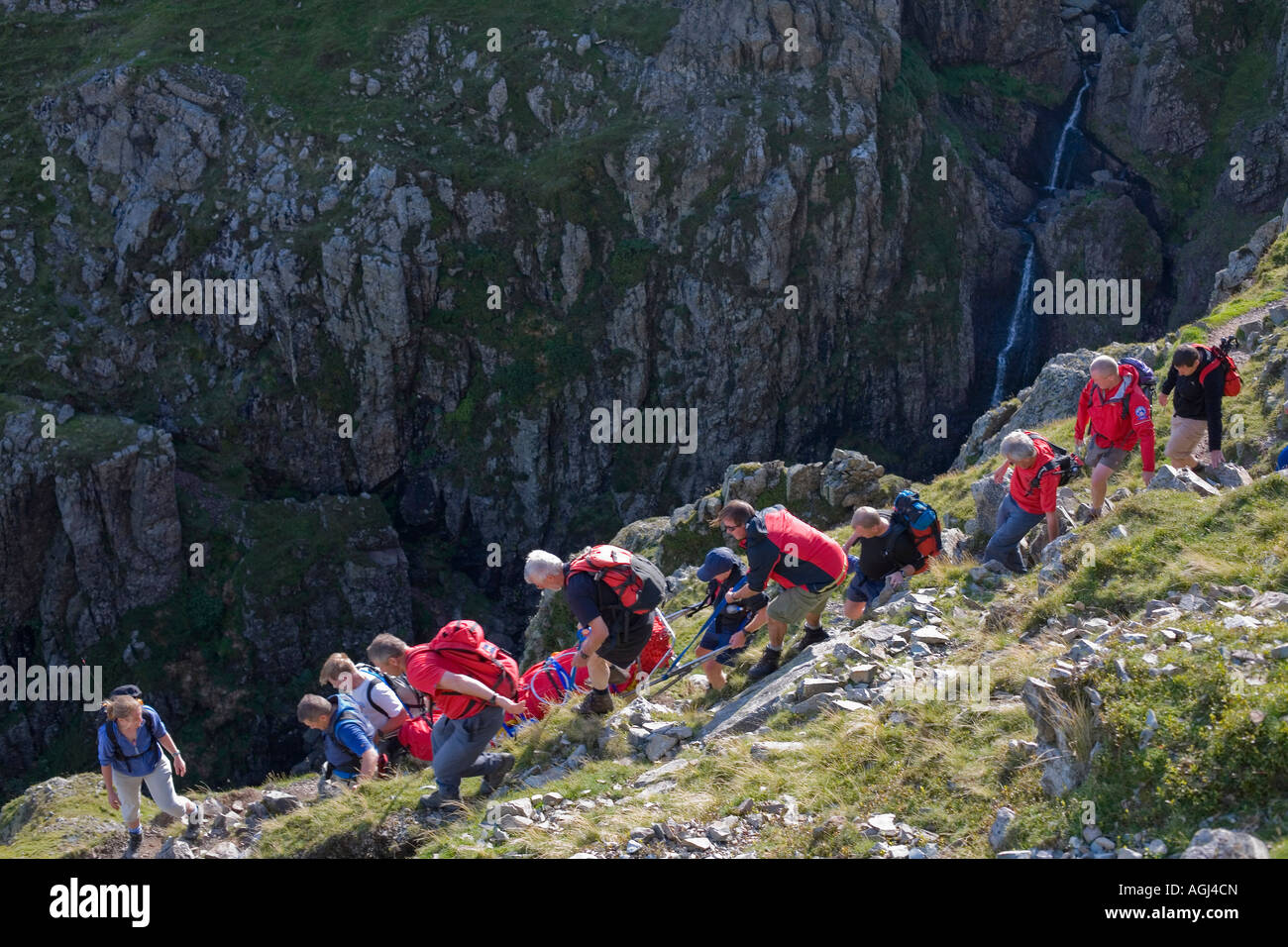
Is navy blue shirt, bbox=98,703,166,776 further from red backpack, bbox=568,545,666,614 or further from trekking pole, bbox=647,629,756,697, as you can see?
trekking pole, bbox=647,629,756,697

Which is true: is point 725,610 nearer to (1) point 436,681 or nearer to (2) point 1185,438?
(1) point 436,681

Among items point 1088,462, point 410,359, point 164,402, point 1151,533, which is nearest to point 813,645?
point 1151,533

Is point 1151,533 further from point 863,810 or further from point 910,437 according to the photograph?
point 910,437

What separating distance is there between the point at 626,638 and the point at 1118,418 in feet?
23.9

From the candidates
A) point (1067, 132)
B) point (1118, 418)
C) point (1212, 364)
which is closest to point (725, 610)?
point (1118, 418)

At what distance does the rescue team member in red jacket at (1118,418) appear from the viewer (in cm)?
1266

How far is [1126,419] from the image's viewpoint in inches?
504

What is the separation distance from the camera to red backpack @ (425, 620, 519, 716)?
31.8 feet

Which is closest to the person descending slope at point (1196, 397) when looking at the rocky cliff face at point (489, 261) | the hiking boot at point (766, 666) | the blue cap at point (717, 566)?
the hiking boot at point (766, 666)

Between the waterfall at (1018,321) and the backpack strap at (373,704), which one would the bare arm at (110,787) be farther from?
the waterfall at (1018,321)

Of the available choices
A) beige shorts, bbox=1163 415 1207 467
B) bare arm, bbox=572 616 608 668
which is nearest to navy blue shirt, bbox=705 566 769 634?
bare arm, bbox=572 616 608 668

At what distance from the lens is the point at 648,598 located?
10359 millimetres

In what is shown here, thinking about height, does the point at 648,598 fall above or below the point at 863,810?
above

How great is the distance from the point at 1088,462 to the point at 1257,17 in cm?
5356
